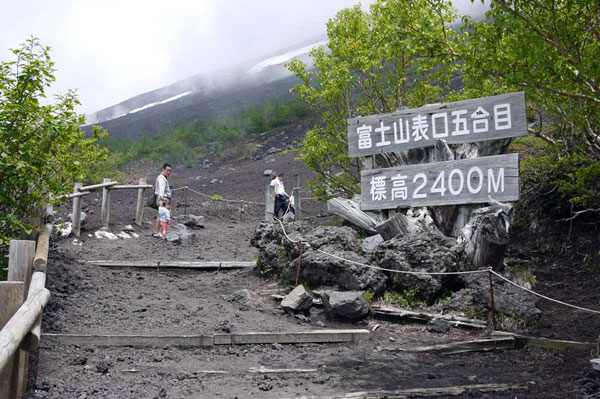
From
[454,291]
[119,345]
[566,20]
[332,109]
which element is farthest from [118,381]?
[332,109]

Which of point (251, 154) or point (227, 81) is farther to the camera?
point (227, 81)

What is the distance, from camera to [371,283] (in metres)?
7.45

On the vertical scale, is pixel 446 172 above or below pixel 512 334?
above

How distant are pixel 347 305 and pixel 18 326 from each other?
4436 millimetres

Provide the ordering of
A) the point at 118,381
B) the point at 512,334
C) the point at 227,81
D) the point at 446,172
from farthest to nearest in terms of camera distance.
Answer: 1. the point at 227,81
2. the point at 446,172
3. the point at 512,334
4. the point at 118,381

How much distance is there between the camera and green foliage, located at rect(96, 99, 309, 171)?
29.7m

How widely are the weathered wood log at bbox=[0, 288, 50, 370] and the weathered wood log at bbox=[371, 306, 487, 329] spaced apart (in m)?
4.29

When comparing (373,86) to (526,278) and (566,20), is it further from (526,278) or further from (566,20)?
(566,20)

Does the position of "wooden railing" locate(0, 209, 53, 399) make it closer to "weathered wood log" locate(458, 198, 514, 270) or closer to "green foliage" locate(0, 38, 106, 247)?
"green foliage" locate(0, 38, 106, 247)

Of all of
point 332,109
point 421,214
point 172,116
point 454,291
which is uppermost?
point 172,116

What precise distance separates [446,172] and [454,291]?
65.3 inches

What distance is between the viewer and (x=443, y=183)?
8.10 metres

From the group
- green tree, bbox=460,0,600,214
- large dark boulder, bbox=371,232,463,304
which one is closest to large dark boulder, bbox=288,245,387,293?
large dark boulder, bbox=371,232,463,304

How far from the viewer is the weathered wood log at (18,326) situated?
258 centimetres
